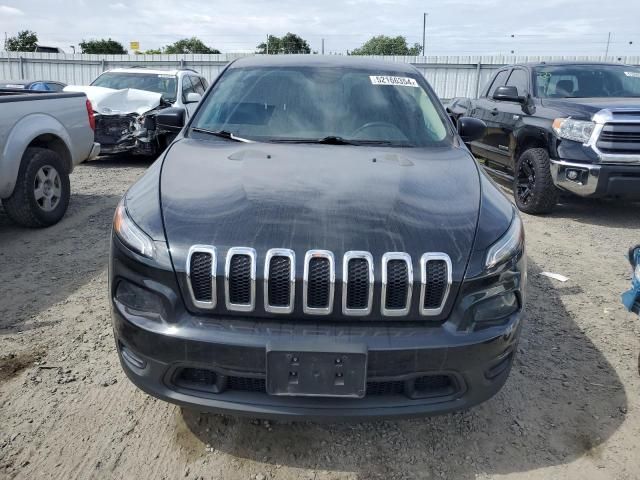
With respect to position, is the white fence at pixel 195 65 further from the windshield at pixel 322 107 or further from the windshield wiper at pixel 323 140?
the windshield wiper at pixel 323 140

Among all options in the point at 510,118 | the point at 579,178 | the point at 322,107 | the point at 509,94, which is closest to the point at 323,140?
the point at 322,107

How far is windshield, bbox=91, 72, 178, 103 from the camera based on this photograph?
9656mm

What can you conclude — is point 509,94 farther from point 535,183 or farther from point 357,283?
point 357,283

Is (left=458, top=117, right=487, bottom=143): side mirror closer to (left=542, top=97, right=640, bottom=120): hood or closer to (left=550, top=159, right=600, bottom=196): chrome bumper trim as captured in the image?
(left=550, top=159, right=600, bottom=196): chrome bumper trim

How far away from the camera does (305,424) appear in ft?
7.98

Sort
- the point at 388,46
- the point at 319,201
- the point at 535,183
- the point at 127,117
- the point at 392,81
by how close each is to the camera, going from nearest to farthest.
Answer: the point at 319,201 → the point at 392,81 → the point at 535,183 → the point at 127,117 → the point at 388,46

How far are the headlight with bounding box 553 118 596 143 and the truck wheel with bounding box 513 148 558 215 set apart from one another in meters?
0.33

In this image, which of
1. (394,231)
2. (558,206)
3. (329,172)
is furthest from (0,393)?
(558,206)

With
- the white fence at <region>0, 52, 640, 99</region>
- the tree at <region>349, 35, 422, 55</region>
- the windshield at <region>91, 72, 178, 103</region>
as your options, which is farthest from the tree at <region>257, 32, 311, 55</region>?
the windshield at <region>91, 72, 178, 103</region>

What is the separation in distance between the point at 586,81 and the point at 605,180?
184cm

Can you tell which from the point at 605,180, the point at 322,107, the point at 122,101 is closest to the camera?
the point at 322,107

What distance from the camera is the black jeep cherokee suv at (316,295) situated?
1.88 meters

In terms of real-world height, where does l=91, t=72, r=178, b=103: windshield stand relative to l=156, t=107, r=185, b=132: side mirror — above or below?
above

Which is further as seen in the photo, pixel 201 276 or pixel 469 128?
pixel 469 128
